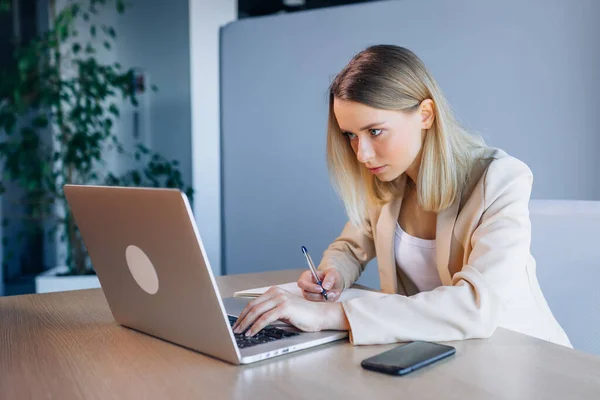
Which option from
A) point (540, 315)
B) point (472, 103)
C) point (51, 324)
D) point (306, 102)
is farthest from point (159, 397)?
point (306, 102)

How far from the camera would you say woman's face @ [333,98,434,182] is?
138cm

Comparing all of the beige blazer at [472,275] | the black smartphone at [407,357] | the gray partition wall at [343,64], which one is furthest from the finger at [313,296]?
the gray partition wall at [343,64]

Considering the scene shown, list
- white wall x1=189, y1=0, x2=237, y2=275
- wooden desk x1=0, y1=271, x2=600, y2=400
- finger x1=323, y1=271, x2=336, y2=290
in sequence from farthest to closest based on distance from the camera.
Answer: white wall x1=189, y1=0, x2=237, y2=275
finger x1=323, y1=271, x2=336, y2=290
wooden desk x1=0, y1=271, x2=600, y2=400

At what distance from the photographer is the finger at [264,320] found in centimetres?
107

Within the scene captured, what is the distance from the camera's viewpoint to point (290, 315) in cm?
109

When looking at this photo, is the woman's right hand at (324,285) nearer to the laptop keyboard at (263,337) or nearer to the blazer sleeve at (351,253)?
the blazer sleeve at (351,253)

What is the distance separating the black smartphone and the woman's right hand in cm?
39

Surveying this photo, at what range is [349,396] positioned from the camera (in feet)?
2.75

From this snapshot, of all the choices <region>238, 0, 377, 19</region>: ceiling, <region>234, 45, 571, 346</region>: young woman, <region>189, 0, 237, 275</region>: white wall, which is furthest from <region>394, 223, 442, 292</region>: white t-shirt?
<region>238, 0, 377, 19</region>: ceiling

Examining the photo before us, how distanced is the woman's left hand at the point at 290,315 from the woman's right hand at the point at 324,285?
10.9 inches

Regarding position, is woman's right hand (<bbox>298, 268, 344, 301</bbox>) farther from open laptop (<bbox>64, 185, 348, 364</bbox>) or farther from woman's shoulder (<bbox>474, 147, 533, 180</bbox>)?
woman's shoulder (<bbox>474, 147, 533, 180</bbox>)

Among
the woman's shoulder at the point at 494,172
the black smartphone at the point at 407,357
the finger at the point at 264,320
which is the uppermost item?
the woman's shoulder at the point at 494,172

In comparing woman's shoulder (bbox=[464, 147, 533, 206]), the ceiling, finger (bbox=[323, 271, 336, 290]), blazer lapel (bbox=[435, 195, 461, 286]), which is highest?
the ceiling

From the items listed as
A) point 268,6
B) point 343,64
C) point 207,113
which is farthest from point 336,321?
point 268,6
